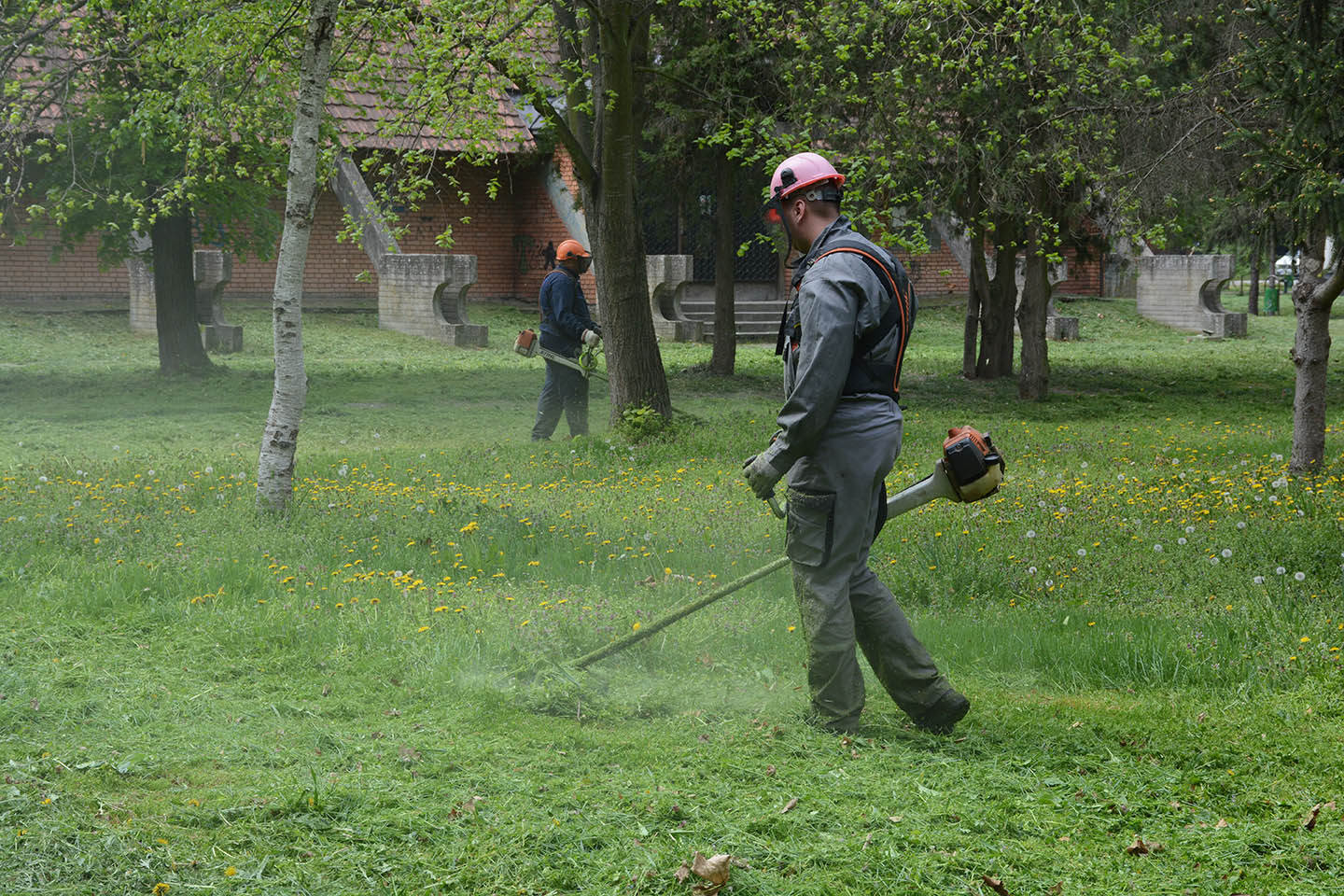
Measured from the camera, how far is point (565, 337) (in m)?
12.8

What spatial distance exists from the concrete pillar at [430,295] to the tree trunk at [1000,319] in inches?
365

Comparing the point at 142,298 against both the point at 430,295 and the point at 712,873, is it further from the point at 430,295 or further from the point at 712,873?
the point at 712,873

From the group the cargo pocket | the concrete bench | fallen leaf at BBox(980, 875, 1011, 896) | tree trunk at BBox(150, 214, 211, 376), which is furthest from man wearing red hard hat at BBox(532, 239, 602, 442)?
the concrete bench

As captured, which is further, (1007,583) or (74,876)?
(1007,583)

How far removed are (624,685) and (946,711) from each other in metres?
1.43

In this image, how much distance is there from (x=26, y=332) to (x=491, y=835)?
20994 millimetres

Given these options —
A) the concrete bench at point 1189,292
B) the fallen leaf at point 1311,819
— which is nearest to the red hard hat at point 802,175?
the fallen leaf at point 1311,819

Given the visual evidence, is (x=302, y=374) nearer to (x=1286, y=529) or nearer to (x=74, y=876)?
(x=74, y=876)

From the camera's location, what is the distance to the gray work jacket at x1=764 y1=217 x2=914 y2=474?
4.74m

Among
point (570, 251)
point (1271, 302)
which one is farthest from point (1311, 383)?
point (1271, 302)

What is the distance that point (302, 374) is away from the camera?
913cm

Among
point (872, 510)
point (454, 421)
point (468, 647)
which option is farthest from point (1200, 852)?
point (454, 421)

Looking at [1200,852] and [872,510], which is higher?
[872,510]

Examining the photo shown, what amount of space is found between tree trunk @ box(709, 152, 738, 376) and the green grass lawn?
8644 millimetres
